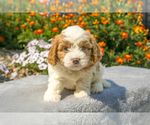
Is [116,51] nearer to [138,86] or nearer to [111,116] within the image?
[138,86]

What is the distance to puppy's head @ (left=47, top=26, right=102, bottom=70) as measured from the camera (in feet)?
6.79

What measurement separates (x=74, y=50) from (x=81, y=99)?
0.79 m

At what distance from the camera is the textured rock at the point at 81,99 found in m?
2.45

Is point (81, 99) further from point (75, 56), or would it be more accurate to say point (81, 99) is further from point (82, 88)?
point (75, 56)

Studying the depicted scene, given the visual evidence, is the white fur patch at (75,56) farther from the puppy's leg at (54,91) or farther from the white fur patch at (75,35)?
the puppy's leg at (54,91)

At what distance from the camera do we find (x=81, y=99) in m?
2.52

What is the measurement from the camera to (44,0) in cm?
558

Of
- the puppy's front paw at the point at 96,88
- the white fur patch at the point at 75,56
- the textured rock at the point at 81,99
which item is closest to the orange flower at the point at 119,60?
the textured rock at the point at 81,99

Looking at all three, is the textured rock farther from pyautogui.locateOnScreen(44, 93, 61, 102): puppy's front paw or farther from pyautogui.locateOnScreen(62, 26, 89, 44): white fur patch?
pyautogui.locateOnScreen(62, 26, 89, 44): white fur patch

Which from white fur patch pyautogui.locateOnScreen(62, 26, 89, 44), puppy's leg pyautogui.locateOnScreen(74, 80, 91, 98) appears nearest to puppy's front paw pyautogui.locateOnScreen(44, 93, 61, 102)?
puppy's leg pyautogui.locateOnScreen(74, 80, 91, 98)

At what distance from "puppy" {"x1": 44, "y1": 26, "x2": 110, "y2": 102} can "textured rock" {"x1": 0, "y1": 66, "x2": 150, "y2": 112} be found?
11 cm

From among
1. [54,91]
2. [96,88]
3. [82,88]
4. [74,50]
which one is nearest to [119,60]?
[96,88]

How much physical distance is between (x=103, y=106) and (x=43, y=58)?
2.17 metres

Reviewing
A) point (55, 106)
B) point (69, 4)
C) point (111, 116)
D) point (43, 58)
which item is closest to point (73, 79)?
point (55, 106)
